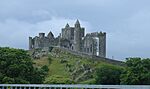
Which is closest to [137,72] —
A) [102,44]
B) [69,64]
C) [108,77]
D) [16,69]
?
[108,77]

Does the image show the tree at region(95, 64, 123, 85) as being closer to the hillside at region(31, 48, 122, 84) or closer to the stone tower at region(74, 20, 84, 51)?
the hillside at region(31, 48, 122, 84)

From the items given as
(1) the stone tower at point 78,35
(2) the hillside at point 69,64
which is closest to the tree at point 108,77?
(2) the hillside at point 69,64

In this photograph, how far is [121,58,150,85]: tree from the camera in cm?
6371

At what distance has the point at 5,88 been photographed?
25.5 m

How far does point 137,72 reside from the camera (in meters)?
65.7

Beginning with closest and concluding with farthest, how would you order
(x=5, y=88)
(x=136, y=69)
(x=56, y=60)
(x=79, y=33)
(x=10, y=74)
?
(x=5, y=88)
(x=10, y=74)
(x=136, y=69)
(x=56, y=60)
(x=79, y=33)

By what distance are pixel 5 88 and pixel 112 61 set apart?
9269 cm

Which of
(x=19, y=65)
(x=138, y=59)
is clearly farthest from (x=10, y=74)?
(x=138, y=59)

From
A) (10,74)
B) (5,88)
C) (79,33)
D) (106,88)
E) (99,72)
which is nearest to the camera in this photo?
(106,88)

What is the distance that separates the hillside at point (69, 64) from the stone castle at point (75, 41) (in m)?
9.56

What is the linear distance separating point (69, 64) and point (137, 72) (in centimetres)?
5083

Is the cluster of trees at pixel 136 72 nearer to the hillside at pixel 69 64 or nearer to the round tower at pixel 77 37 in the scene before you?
the hillside at pixel 69 64

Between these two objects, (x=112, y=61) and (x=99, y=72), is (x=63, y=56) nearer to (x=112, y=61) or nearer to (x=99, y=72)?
(x=112, y=61)

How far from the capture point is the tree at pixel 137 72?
209 feet
